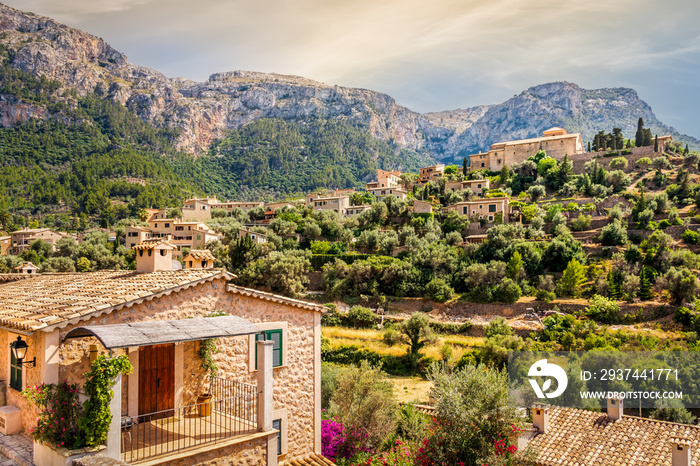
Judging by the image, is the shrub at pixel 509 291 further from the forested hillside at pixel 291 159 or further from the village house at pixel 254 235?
the forested hillside at pixel 291 159

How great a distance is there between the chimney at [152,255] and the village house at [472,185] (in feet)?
191

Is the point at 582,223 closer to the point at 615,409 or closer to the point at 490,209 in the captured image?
the point at 490,209

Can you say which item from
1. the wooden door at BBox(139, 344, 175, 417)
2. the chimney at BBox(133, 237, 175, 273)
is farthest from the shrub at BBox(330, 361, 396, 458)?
the chimney at BBox(133, 237, 175, 273)

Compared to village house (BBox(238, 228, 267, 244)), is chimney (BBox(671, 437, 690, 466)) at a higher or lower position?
lower

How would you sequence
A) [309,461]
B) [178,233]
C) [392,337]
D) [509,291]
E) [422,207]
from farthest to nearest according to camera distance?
[178,233]
[422,207]
[509,291]
[392,337]
[309,461]

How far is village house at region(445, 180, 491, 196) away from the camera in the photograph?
6725 cm

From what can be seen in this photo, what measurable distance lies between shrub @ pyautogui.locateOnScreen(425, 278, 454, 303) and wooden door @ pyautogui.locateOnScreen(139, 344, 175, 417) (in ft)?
113

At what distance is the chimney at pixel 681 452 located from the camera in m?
12.0

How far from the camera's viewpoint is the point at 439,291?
42.8m

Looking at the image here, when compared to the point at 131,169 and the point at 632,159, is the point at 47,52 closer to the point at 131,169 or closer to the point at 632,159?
the point at 131,169

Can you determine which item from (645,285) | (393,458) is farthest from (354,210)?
(393,458)

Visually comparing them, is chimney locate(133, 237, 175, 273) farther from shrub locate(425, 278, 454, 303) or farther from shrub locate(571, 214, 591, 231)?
shrub locate(571, 214, 591, 231)

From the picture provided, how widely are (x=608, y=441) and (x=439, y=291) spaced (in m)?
28.8

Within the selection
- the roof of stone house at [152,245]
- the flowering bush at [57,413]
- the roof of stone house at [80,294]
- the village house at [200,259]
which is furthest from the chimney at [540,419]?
the flowering bush at [57,413]
